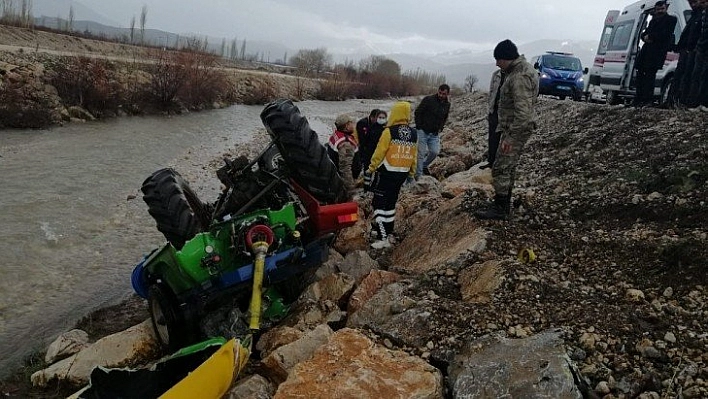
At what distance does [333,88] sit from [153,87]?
19.1 meters

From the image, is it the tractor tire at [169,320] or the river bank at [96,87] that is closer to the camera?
the tractor tire at [169,320]

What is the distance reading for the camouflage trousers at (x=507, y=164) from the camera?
456 centimetres

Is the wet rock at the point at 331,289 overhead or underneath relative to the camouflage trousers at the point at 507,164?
underneath

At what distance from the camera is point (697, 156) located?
4801 mm

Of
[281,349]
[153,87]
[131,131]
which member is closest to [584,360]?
[281,349]

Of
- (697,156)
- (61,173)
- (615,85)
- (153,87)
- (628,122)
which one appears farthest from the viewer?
(153,87)

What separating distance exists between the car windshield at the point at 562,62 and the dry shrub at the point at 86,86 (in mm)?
13879

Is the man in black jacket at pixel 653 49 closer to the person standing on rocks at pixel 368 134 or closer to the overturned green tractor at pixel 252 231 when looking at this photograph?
the person standing on rocks at pixel 368 134

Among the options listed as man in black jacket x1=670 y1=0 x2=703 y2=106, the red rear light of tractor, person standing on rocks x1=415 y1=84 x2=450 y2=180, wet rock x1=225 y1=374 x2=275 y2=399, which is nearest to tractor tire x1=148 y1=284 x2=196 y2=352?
wet rock x1=225 y1=374 x2=275 y2=399

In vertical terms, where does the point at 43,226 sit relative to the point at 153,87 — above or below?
below

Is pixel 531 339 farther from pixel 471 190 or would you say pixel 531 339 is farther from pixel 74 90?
pixel 74 90

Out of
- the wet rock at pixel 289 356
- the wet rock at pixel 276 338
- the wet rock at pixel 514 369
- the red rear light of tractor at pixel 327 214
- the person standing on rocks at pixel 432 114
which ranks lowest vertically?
→ the wet rock at pixel 276 338

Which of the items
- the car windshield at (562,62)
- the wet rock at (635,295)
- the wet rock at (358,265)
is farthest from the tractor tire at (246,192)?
the car windshield at (562,62)

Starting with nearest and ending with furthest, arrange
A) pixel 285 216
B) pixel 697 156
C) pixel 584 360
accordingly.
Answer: pixel 584 360 → pixel 285 216 → pixel 697 156
